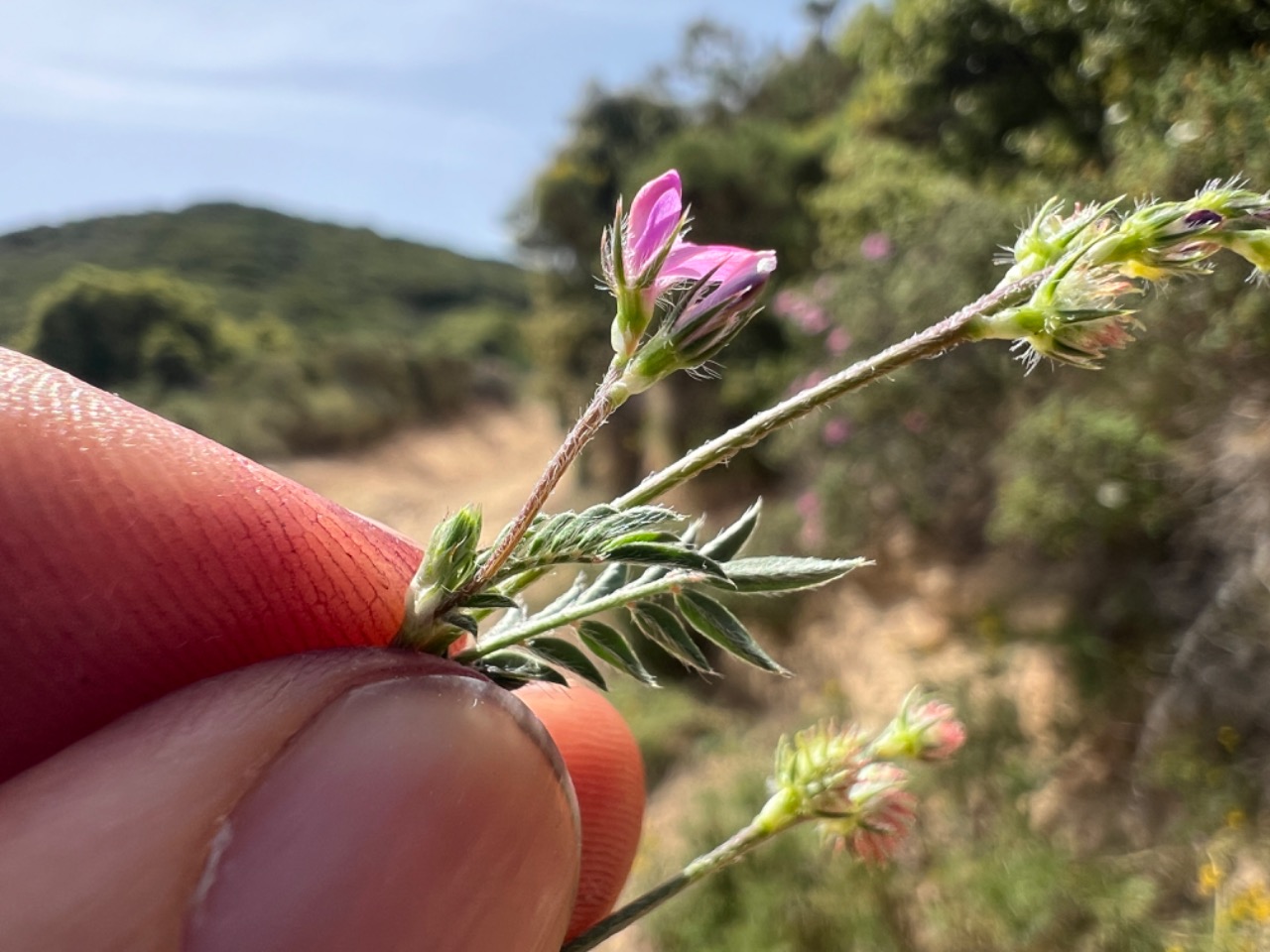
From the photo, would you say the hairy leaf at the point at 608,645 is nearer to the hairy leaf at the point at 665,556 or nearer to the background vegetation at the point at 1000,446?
the hairy leaf at the point at 665,556

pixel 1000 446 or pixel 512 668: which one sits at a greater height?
pixel 512 668

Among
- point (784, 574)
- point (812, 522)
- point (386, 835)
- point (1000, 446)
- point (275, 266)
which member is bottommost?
point (812, 522)

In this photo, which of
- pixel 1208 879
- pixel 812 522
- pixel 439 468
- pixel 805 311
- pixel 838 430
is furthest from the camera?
pixel 439 468

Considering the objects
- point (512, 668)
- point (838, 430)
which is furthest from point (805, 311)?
point (512, 668)

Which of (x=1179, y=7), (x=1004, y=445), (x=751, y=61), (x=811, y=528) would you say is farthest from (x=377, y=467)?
(x=1179, y=7)

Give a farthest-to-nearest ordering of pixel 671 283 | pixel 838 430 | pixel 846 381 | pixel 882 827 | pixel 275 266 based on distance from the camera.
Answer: pixel 275 266 → pixel 838 430 → pixel 882 827 → pixel 671 283 → pixel 846 381

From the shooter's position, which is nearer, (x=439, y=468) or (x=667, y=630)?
(x=667, y=630)

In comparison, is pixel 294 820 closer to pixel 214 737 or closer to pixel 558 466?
pixel 214 737

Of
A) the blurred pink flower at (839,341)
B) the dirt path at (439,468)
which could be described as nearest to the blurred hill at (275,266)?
the dirt path at (439,468)
